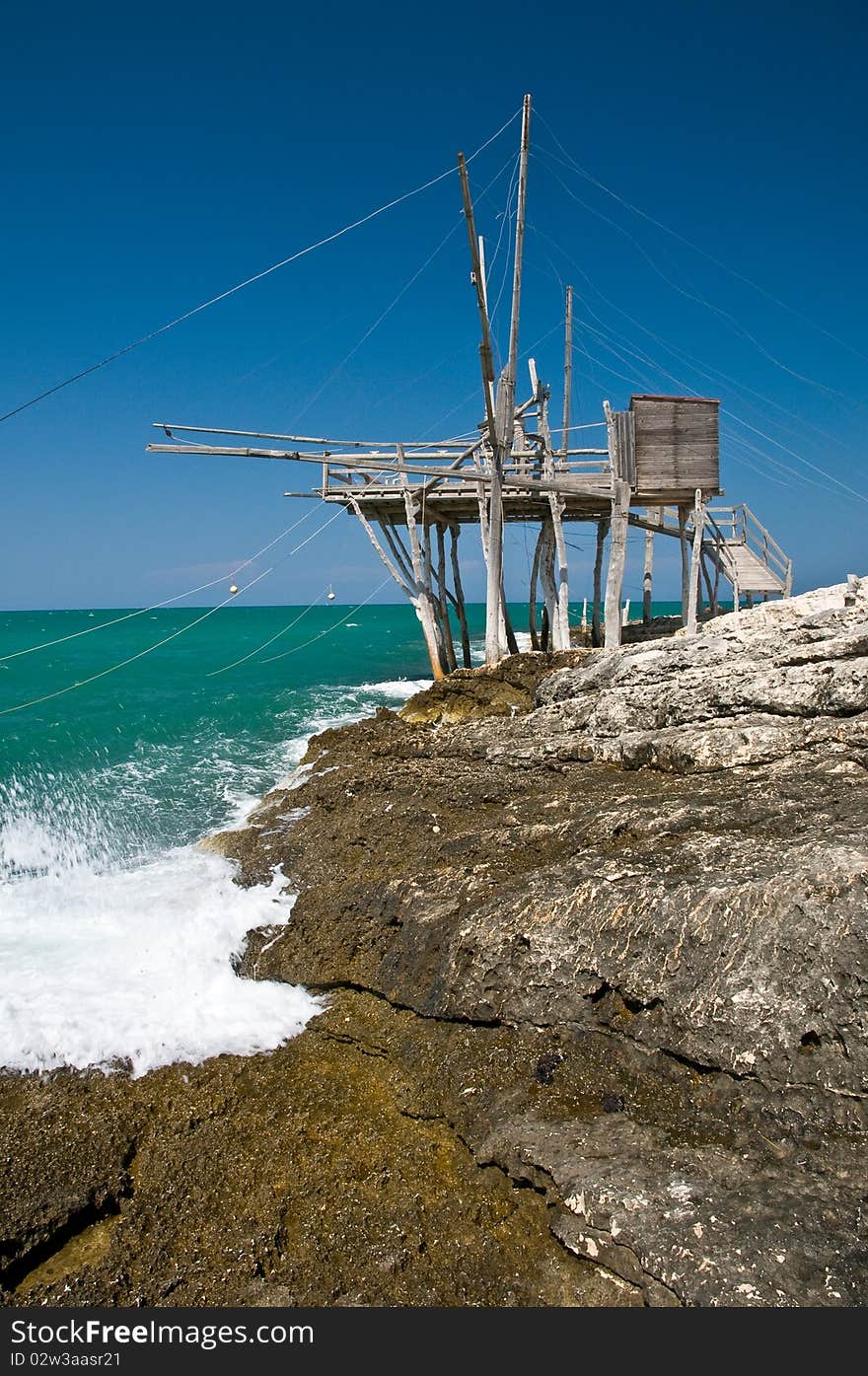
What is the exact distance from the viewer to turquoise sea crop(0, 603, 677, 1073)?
5336 mm

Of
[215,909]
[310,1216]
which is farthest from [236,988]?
[310,1216]

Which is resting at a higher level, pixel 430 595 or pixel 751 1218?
pixel 430 595

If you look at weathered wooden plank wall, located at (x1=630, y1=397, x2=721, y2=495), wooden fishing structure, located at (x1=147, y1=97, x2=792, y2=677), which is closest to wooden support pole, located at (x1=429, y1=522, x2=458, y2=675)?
wooden fishing structure, located at (x1=147, y1=97, x2=792, y2=677)

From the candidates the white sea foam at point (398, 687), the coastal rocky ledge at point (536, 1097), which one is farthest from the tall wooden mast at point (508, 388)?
the white sea foam at point (398, 687)

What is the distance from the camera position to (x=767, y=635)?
8484 millimetres

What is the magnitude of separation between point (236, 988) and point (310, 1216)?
100 inches

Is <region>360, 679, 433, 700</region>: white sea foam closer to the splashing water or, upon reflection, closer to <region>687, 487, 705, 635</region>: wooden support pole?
the splashing water

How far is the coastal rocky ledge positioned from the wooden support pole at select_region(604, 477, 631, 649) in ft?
33.8

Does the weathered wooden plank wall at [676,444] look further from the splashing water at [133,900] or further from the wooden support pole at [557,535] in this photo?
the splashing water at [133,900]

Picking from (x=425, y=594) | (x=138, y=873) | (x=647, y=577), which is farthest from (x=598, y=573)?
(x=138, y=873)

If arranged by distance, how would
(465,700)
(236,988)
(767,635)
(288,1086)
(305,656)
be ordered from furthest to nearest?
(305,656), (465,700), (767,635), (236,988), (288,1086)

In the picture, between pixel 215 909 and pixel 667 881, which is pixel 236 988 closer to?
pixel 215 909

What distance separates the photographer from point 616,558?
1659 centimetres

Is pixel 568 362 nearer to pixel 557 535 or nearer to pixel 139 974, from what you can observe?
pixel 557 535
